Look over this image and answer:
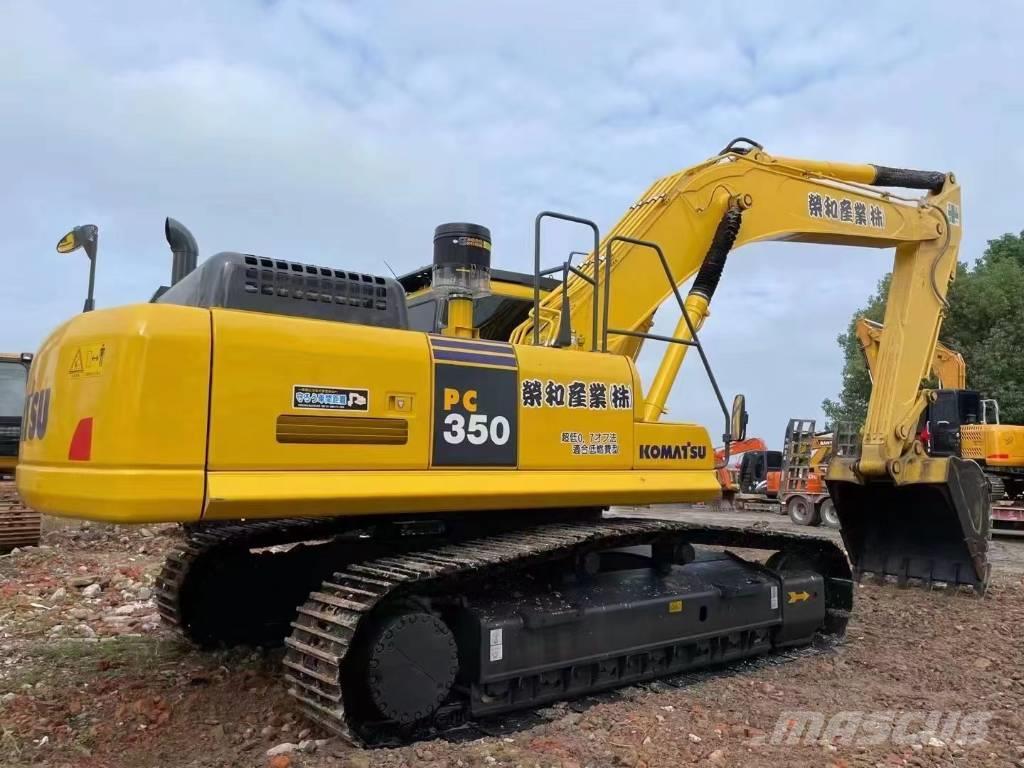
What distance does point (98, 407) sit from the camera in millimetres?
3531

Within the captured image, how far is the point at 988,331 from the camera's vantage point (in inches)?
1200

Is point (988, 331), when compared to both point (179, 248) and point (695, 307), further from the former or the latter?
point (179, 248)

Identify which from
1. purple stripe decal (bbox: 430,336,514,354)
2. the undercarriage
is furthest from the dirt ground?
purple stripe decal (bbox: 430,336,514,354)

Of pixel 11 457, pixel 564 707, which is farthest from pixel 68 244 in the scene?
pixel 11 457

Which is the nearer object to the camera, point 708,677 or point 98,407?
point 98,407

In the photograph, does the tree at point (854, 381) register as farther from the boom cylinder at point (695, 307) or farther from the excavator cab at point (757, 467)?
the boom cylinder at point (695, 307)

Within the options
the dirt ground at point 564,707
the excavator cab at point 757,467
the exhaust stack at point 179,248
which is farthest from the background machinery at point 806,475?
the exhaust stack at point 179,248

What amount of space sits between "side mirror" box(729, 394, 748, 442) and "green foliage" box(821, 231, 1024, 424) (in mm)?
22058

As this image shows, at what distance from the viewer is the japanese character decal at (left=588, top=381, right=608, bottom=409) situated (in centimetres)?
484

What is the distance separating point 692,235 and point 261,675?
4.13m

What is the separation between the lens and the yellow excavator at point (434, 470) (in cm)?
362

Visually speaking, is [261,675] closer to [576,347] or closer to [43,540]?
[576,347]

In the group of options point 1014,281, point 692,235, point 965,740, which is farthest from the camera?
point 1014,281

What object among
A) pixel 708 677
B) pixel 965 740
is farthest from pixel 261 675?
pixel 965 740
